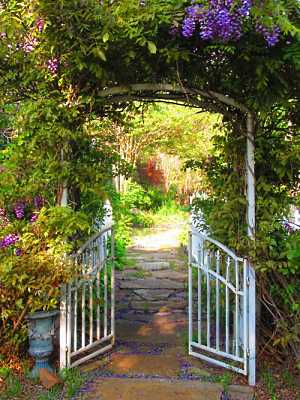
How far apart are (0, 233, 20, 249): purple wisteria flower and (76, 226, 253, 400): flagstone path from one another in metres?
1.10

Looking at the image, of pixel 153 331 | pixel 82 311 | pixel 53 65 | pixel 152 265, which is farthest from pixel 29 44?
pixel 152 265

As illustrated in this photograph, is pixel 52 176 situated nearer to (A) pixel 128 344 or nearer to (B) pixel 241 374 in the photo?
(A) pixel 128 344

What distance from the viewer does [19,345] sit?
3658 millimetres

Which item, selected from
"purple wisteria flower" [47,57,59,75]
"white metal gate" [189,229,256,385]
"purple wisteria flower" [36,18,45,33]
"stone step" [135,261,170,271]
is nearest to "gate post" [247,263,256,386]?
"white metal gate" [189,229,256,385]

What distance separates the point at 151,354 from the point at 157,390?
2.26ft

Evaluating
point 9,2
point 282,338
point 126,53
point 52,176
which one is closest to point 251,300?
point 282,338

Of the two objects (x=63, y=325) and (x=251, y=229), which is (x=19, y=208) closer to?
(x=63, y=325)

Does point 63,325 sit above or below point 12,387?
above

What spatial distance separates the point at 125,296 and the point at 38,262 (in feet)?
8.57

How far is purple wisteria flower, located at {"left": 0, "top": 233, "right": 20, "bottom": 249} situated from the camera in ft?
11.1

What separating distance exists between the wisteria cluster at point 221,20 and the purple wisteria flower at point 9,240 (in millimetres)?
1805

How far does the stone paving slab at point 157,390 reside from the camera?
10.4ft

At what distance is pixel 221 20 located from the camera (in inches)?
105

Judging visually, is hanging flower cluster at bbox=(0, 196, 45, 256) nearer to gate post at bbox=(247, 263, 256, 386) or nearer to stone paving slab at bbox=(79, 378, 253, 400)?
stone paving slab at bbox=(79, 378, 253, 400)
